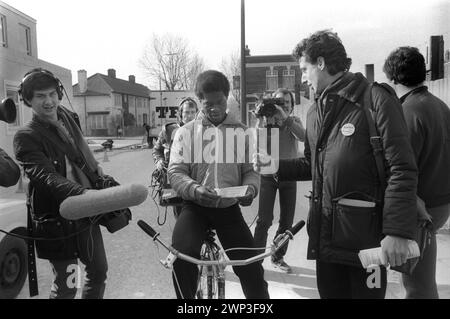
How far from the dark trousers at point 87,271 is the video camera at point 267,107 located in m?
1.67

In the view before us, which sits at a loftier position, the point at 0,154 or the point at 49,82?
the point at 49,82

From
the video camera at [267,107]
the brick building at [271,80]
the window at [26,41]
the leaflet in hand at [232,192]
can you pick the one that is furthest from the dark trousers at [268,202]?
the brick building at [271,80]

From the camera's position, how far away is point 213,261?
208 cm

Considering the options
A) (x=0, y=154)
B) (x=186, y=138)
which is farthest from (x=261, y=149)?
(x=0, y=154)

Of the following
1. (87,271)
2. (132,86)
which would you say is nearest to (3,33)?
(87,271)

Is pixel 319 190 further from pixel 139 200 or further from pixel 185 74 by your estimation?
pixel 185 74

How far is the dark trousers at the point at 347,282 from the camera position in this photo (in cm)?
202

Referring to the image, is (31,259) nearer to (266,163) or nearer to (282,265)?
(266,163)

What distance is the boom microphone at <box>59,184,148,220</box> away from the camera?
186 cm

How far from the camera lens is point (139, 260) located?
445 centimetres

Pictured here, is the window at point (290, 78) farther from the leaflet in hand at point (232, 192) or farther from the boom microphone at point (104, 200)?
the boom microphone at point (104, 200)

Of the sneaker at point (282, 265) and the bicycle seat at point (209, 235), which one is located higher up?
the bicycle seat at point (209, 235)

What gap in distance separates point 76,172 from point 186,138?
687 mm

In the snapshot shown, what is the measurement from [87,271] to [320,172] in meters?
1.50
